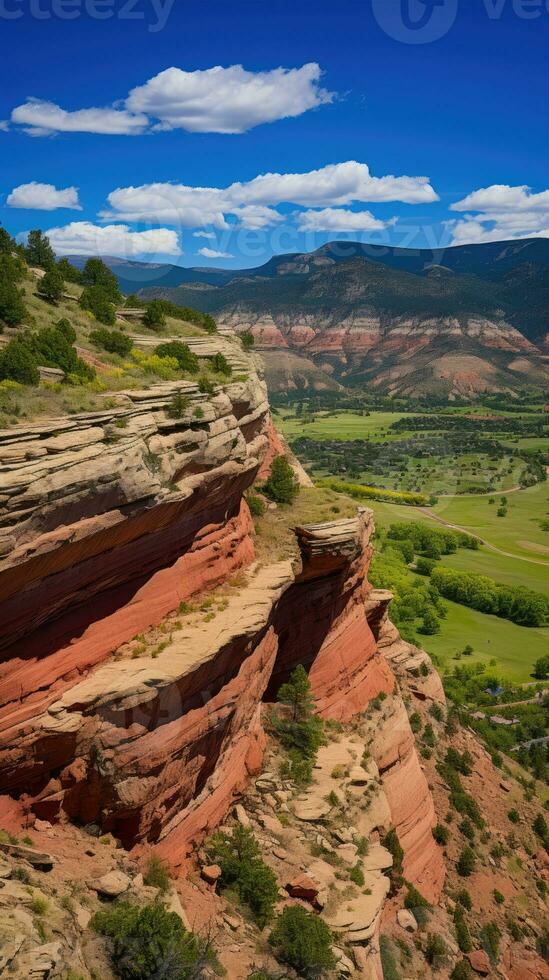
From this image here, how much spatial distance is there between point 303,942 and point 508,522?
163998mm

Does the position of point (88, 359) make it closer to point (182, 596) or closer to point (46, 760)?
point (182, 596)

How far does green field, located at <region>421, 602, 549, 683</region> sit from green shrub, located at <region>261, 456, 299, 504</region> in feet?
205

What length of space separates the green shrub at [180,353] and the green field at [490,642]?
72021 mm

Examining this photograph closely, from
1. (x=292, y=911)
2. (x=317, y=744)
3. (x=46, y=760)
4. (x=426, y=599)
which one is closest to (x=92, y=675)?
(x=46, y=760)

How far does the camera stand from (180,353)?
4025 cm

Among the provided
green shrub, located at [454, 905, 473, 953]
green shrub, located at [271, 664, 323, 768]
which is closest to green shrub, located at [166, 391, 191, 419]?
green shrub, located at [271, 664, 323, 768]

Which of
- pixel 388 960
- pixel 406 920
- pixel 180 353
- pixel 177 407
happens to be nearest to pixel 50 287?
pixel 180 353

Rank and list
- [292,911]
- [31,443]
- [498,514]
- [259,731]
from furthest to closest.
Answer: [498,514]
[259,731]
[292,911]
[31,443]

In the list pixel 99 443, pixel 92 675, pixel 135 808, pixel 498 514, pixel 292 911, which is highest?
pixel 99 443

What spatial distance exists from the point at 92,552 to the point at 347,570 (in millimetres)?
20216

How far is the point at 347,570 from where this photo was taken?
4169cm

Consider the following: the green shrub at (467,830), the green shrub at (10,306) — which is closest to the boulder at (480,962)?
the green shrub at (467,830)

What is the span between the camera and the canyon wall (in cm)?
2322

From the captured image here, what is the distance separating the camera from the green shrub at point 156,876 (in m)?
25.2
